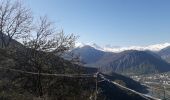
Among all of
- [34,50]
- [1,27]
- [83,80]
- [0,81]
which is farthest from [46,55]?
[1,27]

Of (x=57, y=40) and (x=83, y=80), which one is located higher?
(x=57, y=40)

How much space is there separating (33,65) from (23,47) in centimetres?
245

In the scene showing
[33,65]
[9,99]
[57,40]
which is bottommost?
[9,99]

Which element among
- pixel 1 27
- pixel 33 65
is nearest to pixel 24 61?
pixel 33 65

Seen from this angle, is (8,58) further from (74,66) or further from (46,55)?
(74,66)

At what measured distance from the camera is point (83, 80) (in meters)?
23.6

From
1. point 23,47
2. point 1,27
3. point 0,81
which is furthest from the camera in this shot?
point 1,27

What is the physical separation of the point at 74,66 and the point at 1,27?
11.2 meters

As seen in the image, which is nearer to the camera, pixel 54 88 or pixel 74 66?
pixel 54 88

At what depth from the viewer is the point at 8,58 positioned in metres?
22.7

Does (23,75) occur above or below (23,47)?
below

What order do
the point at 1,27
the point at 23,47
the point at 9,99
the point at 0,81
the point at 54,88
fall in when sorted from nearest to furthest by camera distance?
the point at 9,99 < the point at 0,81 < the point at 54,88 < the point at 23,47 < the point at 1,27

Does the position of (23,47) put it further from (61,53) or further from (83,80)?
(83,80)

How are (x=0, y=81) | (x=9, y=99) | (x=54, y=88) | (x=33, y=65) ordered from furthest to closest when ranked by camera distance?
(x=33, y=65) → (x=54, y=88) → (x=0, y=81) → (x=9, y=99)
